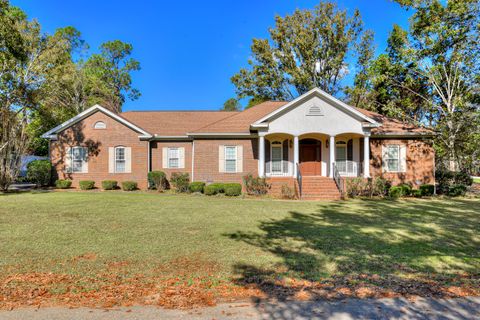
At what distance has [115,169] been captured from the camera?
63.0ft

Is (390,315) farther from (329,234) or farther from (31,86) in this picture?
(31,86)

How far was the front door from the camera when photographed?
18.7 meters

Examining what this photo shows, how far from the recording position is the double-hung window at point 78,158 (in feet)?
63.0

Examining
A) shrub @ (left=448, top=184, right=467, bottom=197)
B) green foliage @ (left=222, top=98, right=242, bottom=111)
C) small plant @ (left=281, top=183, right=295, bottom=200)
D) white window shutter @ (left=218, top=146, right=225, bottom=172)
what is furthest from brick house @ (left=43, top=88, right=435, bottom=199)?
green foliage @ (left=222, top=98, right=242, bottom=111)

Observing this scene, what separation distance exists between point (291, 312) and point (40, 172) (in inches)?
787

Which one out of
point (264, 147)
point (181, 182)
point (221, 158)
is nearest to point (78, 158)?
point (181, 182)

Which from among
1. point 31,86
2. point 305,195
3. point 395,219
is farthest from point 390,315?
point 31,86

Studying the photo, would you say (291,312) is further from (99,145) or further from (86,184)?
(99,145)

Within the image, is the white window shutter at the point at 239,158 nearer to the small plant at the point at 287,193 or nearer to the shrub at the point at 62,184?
the small plant at the point at 287,193

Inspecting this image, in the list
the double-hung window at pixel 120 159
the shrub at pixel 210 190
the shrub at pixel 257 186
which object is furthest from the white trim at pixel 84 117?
the shrub at pixel 257 186

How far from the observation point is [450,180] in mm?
17531

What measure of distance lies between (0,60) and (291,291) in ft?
63.0

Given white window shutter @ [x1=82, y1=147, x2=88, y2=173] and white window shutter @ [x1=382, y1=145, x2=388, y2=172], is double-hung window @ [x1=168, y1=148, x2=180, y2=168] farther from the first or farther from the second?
white window shutter @ [x1=382, y1=145, x2=388, y2=172]

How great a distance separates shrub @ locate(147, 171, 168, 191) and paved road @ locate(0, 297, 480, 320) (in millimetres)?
14784
